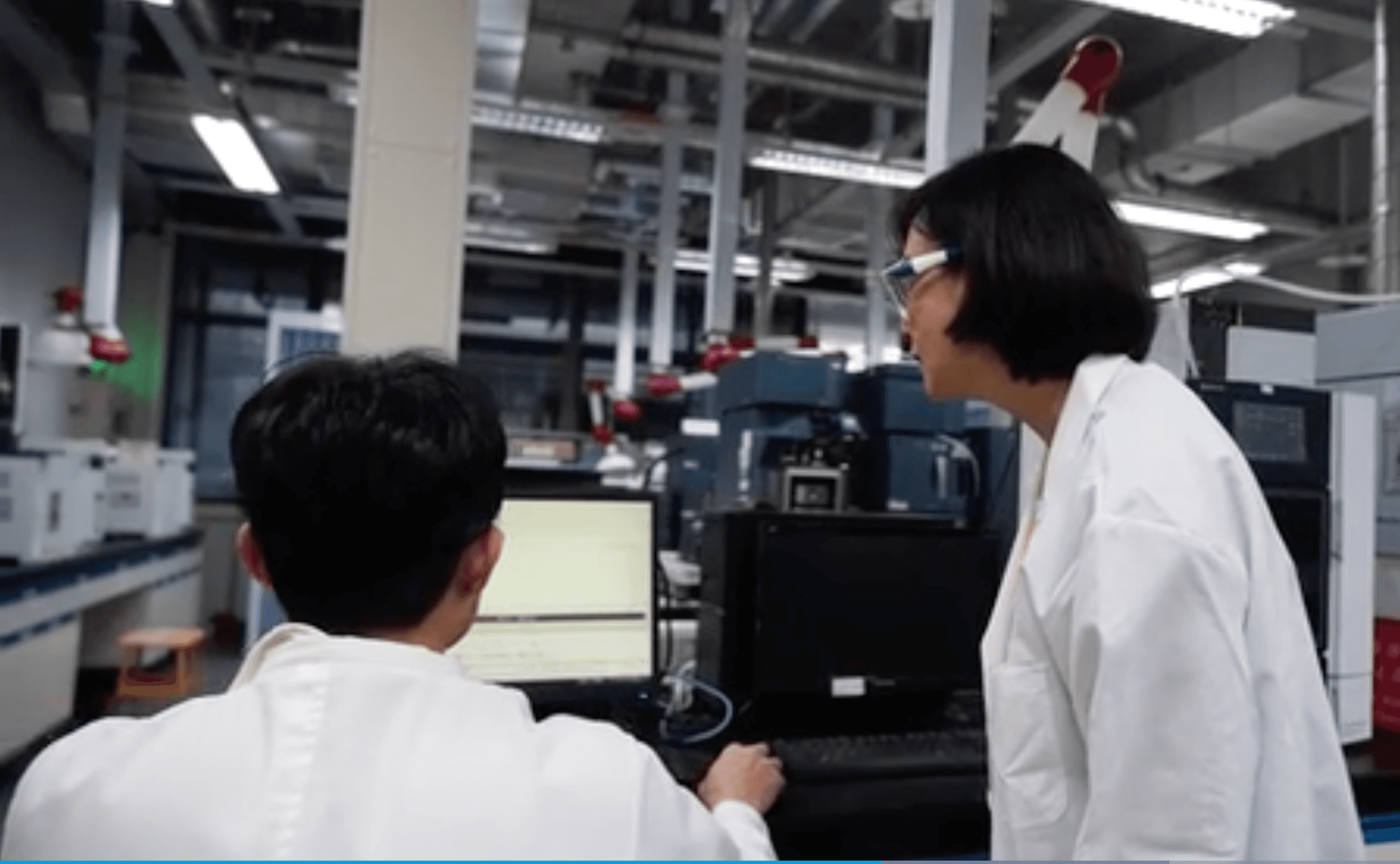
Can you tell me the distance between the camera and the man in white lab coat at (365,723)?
587mm

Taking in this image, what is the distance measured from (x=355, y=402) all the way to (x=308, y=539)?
0.11m

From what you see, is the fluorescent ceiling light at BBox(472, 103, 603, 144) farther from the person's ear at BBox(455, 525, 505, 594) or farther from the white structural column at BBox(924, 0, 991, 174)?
the person's ear at BBox(455, 525, 505, 594)

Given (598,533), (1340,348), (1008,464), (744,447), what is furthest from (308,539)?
(744,447)

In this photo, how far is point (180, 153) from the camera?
6285 millimetres

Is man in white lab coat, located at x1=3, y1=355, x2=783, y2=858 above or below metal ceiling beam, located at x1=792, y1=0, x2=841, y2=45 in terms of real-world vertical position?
below

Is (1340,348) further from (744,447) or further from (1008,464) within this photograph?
(744,447)

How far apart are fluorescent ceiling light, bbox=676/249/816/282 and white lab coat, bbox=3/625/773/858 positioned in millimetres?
6756

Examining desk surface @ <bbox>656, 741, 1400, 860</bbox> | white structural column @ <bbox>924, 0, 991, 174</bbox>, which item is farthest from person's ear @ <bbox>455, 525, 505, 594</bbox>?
white structural column @ <bbox>924, 0, 991, 174</bbox>

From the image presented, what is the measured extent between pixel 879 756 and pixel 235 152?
15.2 ft

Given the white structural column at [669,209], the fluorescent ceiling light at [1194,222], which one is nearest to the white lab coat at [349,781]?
the white structural column at [669,209]

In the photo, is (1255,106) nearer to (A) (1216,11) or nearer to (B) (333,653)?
(A) (1216,11)

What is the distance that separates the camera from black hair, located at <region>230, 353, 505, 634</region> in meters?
0.70

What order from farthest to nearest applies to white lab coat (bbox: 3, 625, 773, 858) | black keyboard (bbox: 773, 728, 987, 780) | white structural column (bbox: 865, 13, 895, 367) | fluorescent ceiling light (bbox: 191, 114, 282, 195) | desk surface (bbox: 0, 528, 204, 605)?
white structural column (bbox: 865, 13, 895, 367) → fluorescent ceiling light (bbox: 191, 114, 282, 195) → desk surface (bbox: 0, 528, 204, 605) → black keyboard (bbox: 773, 728, 987, 780) → white lab coat (bbox: 3, 625, 773, 858)

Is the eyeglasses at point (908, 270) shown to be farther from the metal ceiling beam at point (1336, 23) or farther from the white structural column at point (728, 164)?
the metal ceiling beam at point (1336, 23)
